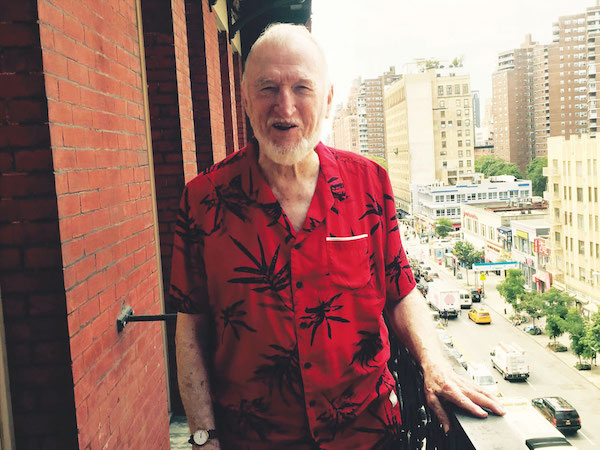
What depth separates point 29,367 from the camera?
1905mm

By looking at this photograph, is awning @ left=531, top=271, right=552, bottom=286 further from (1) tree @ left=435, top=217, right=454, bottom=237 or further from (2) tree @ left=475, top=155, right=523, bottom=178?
(2) tree @ left=475, top=155, right=523, bottom=178

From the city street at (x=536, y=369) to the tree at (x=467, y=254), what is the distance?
6490 millimetres

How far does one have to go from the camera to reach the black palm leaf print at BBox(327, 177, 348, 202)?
5.83ft

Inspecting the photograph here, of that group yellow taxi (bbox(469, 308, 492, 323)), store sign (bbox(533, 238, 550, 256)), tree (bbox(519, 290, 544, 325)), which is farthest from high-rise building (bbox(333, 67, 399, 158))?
tree (bbox(519, 290, 544, 325))

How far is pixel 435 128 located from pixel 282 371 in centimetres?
9500

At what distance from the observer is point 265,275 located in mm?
1648

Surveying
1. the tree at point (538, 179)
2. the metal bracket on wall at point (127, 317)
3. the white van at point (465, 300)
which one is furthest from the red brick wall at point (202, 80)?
the tree at point (538, 179)

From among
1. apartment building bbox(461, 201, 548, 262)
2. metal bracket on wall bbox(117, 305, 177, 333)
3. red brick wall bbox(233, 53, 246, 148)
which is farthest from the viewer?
apartment building bbox(461, 201, 548, 262)

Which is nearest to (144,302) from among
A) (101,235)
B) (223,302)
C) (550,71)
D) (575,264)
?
(101,235)

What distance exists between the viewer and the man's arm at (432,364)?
1619mm

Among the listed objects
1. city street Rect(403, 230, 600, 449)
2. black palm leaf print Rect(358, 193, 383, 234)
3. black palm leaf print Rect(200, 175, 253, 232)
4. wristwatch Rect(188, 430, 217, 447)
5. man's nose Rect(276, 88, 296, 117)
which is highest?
man's nose Rect(276, 88, 296, 117)

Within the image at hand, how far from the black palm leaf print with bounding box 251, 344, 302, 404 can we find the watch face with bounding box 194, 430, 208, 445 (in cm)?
22

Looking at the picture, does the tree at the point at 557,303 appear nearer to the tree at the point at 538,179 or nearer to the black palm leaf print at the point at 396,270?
the black palm leaf print at the point at 396,270

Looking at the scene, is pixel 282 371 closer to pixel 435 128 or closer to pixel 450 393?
pixel 450 393
